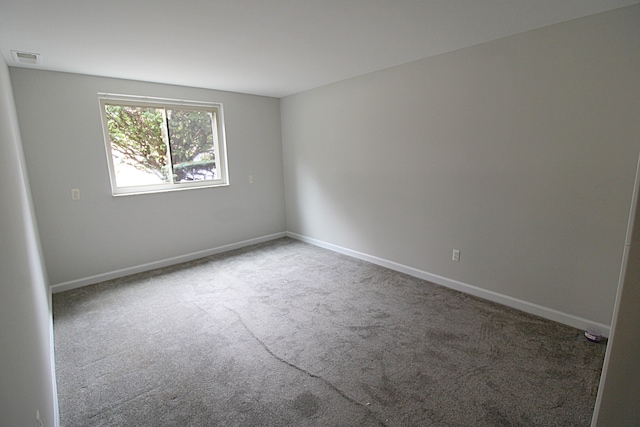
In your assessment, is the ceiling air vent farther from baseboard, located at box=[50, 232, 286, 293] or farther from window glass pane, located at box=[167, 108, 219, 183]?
baseboard, located at box=[50, 232, 286, 293]

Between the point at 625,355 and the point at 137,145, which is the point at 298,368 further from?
the point at 137,145

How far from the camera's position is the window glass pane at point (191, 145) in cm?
403

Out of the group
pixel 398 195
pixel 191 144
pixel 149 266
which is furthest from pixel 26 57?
pixel 398 195

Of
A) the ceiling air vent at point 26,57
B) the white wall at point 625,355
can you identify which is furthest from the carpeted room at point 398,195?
the ceiling air vent at point 26,57

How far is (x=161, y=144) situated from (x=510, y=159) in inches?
158

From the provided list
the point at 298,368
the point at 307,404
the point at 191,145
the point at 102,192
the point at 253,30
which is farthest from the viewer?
the point at 191,145

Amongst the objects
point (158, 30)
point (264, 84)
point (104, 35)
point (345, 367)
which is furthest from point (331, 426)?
point (264, 84)

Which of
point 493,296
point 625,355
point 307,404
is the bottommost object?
point 307,404

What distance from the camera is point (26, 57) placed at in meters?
2.60

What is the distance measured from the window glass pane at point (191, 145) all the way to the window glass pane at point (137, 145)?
0.13 m

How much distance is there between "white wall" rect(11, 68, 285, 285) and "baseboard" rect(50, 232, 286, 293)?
1.5 inches

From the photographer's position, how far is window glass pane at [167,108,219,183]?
403 cm

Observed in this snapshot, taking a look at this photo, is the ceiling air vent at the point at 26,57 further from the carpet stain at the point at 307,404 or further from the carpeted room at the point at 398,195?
the carpet stain at the point at 307,404

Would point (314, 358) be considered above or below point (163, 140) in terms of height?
below
